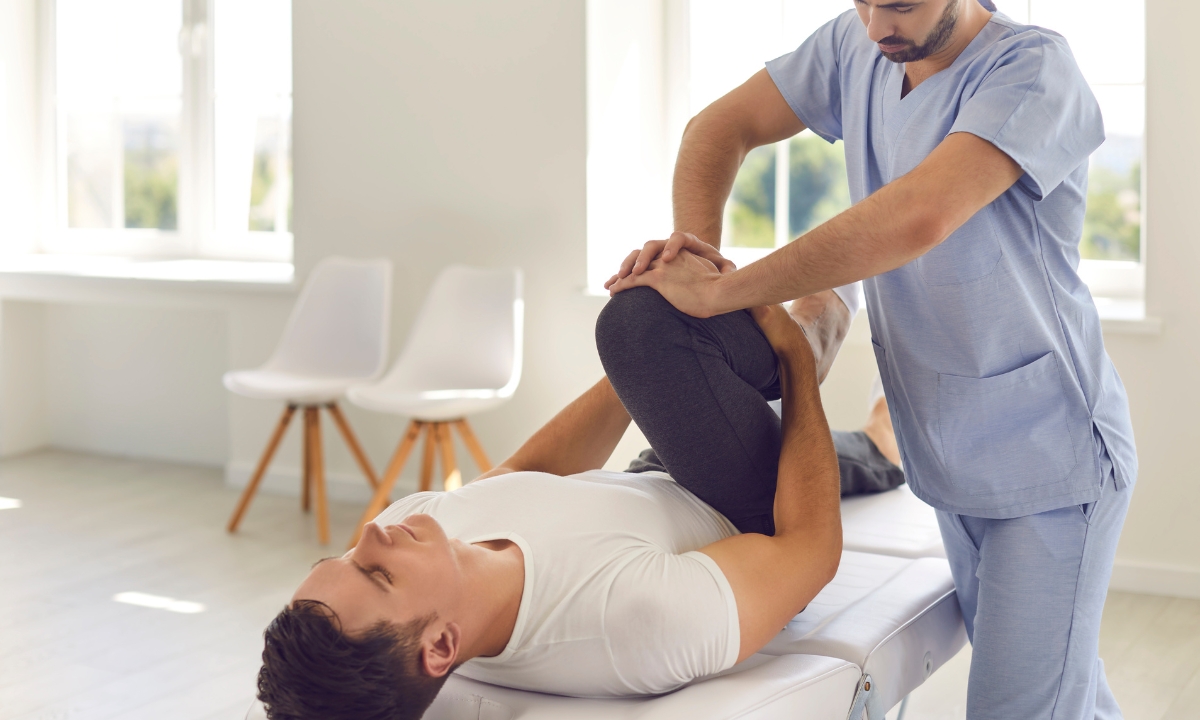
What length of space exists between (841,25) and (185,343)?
12.7ft

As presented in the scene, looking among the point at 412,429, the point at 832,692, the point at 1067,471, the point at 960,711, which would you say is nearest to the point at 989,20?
the point at 1067,471

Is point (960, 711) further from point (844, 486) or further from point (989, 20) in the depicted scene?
point (989, 20)

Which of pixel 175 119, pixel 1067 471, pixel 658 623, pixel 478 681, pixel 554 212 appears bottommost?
pixel 478 681

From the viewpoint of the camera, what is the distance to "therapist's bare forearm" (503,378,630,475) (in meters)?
1.64

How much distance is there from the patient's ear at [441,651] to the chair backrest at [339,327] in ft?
9.16

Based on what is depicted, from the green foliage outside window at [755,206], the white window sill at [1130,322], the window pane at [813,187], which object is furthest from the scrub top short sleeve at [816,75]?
the window pane at [813,187]

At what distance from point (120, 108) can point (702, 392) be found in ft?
14.6

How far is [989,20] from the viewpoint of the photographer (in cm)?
141

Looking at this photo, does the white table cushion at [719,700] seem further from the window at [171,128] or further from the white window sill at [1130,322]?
the window at [171,128]

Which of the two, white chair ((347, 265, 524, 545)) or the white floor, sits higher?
white chair ((347, 265, 524, 545))

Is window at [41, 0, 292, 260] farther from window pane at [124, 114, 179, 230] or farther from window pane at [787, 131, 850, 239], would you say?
window pane at [787, 131, 850, 239]

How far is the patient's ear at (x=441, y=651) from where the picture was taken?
3.83 ft

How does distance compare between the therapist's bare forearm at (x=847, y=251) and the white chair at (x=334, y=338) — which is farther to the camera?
the white chair at (x=334, y=338)

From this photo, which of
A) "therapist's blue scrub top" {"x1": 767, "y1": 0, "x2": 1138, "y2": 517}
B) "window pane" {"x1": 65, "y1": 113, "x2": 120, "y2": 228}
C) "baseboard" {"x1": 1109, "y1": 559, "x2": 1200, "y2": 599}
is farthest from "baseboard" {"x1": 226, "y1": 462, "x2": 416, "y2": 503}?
"therapist's blue scrub top" {"x1": 767, "y1": 0, "x2": 1138, "y2": 517}
